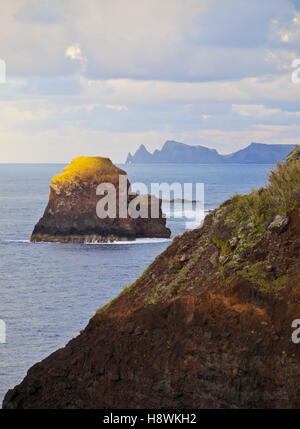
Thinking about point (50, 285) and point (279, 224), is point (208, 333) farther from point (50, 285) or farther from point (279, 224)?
point (50, 285)

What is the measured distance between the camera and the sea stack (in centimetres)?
8581

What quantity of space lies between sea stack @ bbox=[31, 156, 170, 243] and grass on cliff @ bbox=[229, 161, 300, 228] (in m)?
69.3

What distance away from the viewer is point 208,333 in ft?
46.8

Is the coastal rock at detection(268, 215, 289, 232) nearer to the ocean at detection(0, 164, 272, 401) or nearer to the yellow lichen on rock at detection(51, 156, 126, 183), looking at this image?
the ocean at detection(0, 164, 272, 401)

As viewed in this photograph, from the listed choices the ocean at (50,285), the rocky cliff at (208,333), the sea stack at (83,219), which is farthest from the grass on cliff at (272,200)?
the sea stack at (83,219)

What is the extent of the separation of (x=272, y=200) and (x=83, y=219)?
70.7m

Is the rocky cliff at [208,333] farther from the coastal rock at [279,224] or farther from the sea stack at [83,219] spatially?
the sea stack at [83,219]

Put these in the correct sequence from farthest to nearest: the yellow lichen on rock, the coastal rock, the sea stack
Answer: the yellow lichen on rock, the sea stack, the coastal rock

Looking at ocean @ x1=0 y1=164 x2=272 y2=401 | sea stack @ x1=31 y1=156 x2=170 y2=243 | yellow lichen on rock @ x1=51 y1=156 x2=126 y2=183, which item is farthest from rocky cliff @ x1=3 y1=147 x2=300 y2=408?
yellow lichen on rock @ x1=51 y1=156 x2=126 y2=183

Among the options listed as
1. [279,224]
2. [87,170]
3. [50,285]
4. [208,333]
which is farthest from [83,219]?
[208,333]

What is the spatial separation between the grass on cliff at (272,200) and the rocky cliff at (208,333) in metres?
0.02

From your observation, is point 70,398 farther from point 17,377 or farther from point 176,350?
point 17,377

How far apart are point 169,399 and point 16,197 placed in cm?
16308

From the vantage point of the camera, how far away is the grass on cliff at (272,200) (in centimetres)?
1577
